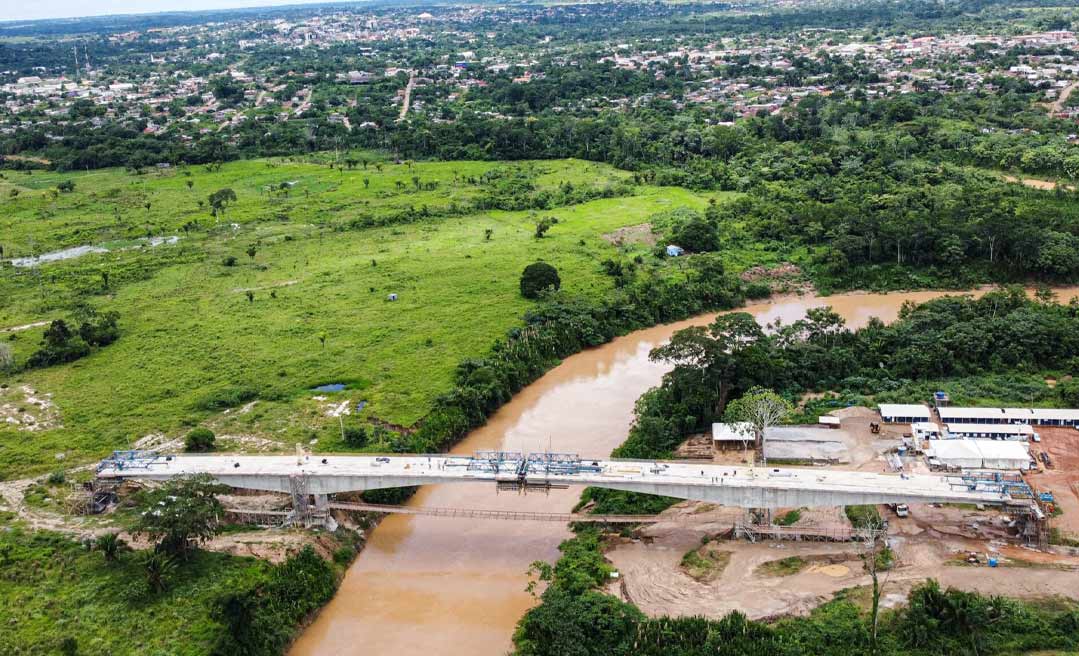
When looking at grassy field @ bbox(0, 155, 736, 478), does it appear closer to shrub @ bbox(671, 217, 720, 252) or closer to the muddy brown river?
shrub @ bbox(671, 217, 720, 252)

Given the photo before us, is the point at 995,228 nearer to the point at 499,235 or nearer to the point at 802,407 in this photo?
the point at 802,407

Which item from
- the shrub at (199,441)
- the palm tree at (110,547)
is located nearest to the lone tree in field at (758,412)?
the shrub at (199,441)

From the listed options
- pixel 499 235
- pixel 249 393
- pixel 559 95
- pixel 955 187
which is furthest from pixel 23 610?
pixel 559 95

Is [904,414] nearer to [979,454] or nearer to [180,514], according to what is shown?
[979,454]

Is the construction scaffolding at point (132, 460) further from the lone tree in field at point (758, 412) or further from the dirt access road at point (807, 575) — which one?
the lone tree in field at point (758, 412)

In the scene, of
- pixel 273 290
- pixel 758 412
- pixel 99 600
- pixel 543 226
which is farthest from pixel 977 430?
pixel 273 290

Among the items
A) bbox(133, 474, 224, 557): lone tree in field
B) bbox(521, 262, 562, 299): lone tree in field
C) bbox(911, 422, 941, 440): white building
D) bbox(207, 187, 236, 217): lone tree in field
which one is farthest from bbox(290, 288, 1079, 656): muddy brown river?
bbox(207, 187, 236, 217): lone tree in field
